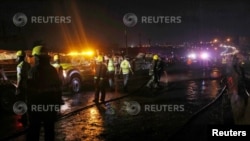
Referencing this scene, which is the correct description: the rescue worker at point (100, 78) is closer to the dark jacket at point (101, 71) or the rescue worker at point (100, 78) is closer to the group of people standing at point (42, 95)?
the dark jacket at point (101, 71)

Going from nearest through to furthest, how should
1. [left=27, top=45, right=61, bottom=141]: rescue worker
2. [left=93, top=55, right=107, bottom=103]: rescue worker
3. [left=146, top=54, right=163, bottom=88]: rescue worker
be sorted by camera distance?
[left=27, top=45, right=61, bottom=141]: rescue worker
[left=93, top=55, right=107, bottom=103]: rescue worker
[left=146, top=54, right=163, bottom=88]: rescue worker

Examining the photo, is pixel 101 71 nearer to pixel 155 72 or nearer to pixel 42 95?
pixel 155 72

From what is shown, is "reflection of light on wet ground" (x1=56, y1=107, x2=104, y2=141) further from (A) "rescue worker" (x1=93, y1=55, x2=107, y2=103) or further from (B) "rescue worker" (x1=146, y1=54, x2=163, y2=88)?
(B) "rescue worker" (x1=146, y1=54, x2=163, y2=88)

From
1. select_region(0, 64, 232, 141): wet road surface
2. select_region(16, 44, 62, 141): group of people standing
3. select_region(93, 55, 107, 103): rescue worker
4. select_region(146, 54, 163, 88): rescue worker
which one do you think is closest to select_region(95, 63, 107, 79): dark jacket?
select_region(93, 55, 107, 103): rescue worker

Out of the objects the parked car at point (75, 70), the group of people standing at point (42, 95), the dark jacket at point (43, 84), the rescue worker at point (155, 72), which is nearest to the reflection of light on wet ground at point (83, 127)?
the group of people standing at point (42, 95)

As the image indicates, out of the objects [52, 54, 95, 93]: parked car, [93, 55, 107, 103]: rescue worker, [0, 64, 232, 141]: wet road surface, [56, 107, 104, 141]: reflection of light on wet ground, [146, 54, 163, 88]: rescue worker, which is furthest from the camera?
[146, 54, 163, 88]: rescue worker

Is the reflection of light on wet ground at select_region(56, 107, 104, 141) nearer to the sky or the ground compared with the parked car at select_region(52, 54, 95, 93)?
nearer to the ground

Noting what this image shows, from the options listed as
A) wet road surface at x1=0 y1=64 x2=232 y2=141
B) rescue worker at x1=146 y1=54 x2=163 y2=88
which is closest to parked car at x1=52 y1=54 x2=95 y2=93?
wet road surface at x1=0 y1=64 x2=232 y2=141

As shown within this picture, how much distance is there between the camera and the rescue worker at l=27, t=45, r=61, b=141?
21.3 feet

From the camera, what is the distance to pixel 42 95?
664 centimetres

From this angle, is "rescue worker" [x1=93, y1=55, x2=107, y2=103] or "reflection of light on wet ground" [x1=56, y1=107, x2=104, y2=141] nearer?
"reflection of light on wet ground" [x1=56, y1=107, x2=104, y2=141]

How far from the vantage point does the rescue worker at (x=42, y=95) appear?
21.3ft

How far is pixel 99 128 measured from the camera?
32.3ft

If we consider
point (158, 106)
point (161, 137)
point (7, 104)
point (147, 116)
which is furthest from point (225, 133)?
point (7, 104)
